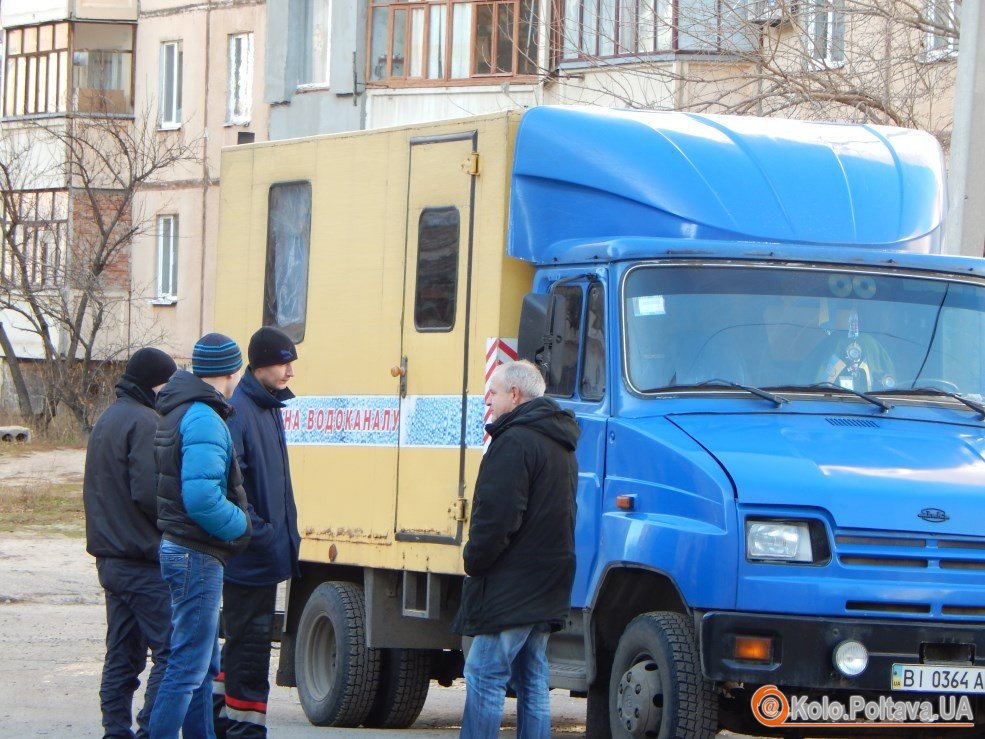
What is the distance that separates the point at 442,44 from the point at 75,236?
429 inches

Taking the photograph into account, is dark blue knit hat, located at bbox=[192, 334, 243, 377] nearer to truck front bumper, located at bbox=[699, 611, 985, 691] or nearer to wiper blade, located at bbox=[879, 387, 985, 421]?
truck front bumper, located at bbox=[699, 611, 985, 691]

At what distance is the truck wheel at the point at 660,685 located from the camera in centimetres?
725

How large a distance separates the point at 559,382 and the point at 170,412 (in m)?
1.98

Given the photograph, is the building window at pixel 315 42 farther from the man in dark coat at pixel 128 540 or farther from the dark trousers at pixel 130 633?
the dark trousers at pixel 130 633

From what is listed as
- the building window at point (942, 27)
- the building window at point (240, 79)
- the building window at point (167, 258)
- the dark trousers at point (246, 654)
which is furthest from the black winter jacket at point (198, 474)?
the building window at point (167, 258)

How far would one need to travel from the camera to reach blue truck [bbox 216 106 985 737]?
7.22 meters

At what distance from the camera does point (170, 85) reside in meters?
36.7

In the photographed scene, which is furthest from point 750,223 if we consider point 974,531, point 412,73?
point 412,73

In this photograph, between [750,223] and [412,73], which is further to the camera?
[412,73]

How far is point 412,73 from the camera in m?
28.2

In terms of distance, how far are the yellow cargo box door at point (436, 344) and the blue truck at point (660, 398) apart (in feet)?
0.06

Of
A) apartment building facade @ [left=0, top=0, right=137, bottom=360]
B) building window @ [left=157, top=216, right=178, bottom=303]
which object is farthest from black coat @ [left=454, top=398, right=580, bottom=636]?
building window @ [left=157, top=216, right=178, bottom=303]

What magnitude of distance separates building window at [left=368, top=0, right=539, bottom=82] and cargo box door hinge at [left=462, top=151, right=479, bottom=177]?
1693 centimetres

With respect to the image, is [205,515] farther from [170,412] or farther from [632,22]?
[632,22]
